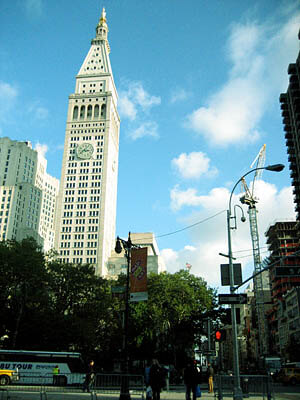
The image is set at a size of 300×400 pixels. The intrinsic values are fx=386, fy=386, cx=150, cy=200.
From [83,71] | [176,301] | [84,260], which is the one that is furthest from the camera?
[83,71]

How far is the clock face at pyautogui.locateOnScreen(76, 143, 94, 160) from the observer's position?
137 m

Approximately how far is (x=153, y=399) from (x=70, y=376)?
17.1 m

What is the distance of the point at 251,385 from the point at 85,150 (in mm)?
122935

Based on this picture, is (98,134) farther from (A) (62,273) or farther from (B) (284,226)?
(A) (62,273)

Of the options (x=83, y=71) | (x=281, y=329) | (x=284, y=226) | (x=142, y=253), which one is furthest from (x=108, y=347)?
(x=83, y=71)

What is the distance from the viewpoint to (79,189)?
135 meters

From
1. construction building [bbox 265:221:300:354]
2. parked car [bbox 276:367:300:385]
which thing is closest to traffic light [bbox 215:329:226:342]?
parked car [bbox 276:367:300:385]

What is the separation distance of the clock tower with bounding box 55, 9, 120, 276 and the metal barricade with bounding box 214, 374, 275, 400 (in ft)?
337

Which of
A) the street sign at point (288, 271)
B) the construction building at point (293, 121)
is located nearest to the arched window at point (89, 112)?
the construction building at point (293, 121)

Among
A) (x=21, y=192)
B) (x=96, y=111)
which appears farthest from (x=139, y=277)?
(x=21, y=192)

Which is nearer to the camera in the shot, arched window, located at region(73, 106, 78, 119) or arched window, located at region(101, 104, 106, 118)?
arched window, located at region(101, 104, 106, 118)

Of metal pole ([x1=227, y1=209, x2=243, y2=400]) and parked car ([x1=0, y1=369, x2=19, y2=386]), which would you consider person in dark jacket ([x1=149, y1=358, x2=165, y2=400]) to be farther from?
parked car ([x1=0, y1=369, x2=19, y2=386])

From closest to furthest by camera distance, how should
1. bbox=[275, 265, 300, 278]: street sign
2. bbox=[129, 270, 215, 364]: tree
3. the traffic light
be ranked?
bbox=[275, 265, 300, 278]: street sign < the traffic light < bbox=[129, 270, 215, 364]: tree

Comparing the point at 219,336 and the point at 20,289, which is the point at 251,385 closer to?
the point at 219,336
